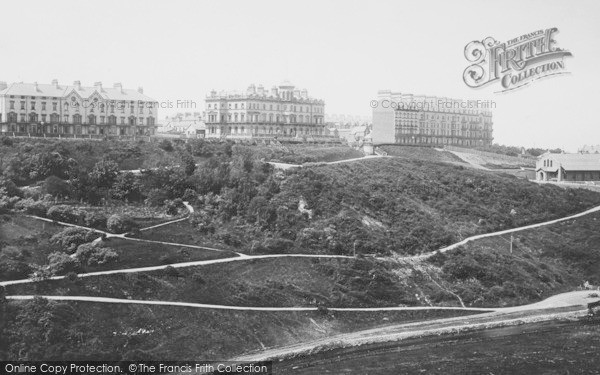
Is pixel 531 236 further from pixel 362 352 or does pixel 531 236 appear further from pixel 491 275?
pixel 362 352

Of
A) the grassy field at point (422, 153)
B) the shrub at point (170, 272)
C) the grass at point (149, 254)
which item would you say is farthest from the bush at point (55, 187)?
the grassy field at point (422, 153)

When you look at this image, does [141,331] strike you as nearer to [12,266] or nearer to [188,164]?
[12,266]

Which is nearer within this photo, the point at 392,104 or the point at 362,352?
the point at 362,352

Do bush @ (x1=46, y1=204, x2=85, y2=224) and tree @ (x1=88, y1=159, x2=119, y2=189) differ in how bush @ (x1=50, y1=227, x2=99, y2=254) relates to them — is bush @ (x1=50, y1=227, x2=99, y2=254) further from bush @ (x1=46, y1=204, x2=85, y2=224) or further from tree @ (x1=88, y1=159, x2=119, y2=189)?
tree @ (x1=88, y1=159, x2=119, y2=189)

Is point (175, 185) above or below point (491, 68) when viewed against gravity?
below

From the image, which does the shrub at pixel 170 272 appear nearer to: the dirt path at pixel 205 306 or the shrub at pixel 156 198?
the dirt path at pixel 205 306

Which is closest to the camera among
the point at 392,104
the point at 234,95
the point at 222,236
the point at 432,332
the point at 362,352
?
the point at 362,352

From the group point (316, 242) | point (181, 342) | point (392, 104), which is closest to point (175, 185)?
point (316, 242)
